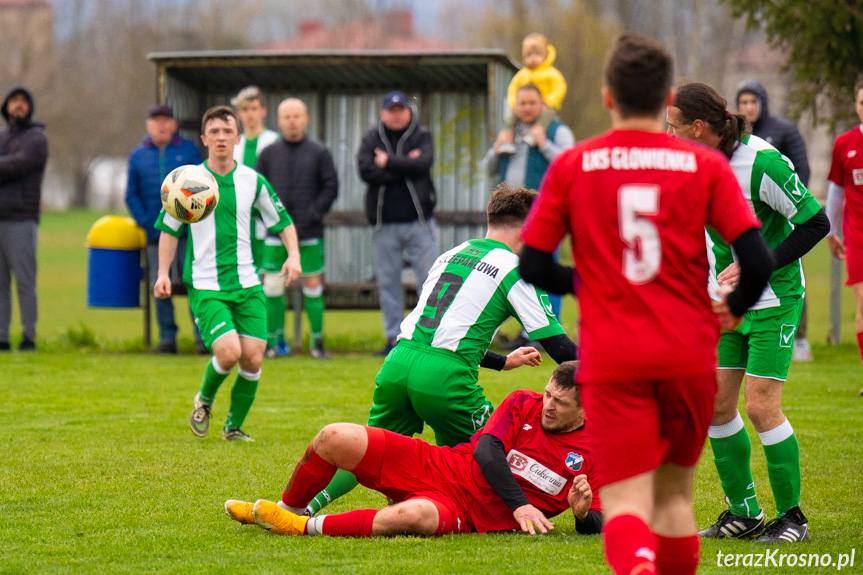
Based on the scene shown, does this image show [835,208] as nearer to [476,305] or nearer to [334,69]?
[476,305]

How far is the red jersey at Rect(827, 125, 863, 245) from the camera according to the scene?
303 inches

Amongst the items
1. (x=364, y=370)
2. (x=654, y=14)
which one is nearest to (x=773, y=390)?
(x=364, y=370)

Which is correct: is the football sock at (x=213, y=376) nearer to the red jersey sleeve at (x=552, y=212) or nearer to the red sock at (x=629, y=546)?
the red jersey sleeve at (x=552, y=212)

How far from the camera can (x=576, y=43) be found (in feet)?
119

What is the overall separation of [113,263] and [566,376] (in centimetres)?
841

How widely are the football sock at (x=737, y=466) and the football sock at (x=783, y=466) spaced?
9 cm

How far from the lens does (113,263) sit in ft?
38.4

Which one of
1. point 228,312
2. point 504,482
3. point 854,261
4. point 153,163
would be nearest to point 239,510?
point 504,482

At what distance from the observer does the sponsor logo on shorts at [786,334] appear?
4.49m

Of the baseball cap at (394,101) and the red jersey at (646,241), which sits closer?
the red jersey at (646,241)

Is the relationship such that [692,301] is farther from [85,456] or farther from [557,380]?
[85,456]

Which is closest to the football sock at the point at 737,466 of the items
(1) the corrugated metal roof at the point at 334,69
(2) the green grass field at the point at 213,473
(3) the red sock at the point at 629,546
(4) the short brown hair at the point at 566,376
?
(2) the green grass field at the point at 213,473

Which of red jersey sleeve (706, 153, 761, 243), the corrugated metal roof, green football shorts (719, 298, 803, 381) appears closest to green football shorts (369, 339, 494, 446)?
green football shorts (719, 298, 803, 381)

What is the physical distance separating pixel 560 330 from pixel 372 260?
29.3 ft
